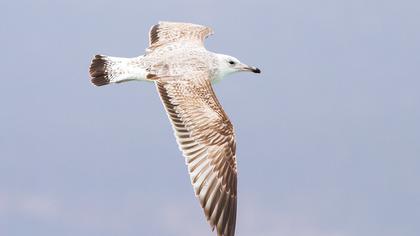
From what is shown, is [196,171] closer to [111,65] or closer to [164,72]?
[164,72]

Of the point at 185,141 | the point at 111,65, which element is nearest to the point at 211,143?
the point at 185,141

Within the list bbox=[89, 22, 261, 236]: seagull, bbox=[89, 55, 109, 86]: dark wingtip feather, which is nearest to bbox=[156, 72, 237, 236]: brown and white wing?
bbox=[89, 22, 261, 236]: seagull

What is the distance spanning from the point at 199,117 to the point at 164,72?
3.56ft

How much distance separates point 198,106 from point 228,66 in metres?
1.75

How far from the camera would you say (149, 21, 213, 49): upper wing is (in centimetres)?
1492

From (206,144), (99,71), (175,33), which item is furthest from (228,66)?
(206,144)

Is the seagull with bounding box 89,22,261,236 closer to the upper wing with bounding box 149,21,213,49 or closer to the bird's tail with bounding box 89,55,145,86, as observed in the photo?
the bird's tail with bounding box 89,55,145,86

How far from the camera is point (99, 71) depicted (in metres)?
13.8

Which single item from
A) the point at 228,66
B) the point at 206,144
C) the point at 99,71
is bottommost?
the point at 206,144

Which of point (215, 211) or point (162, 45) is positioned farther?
point (162, 45)

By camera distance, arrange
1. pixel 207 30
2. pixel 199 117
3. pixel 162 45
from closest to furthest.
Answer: pixel 199 117 → pixel 162 45 → pixel 207 30

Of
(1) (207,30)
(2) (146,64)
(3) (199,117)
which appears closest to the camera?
(3) (199,117)

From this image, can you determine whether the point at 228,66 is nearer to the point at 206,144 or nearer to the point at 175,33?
the point at 175,33

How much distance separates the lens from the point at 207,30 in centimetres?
1569
